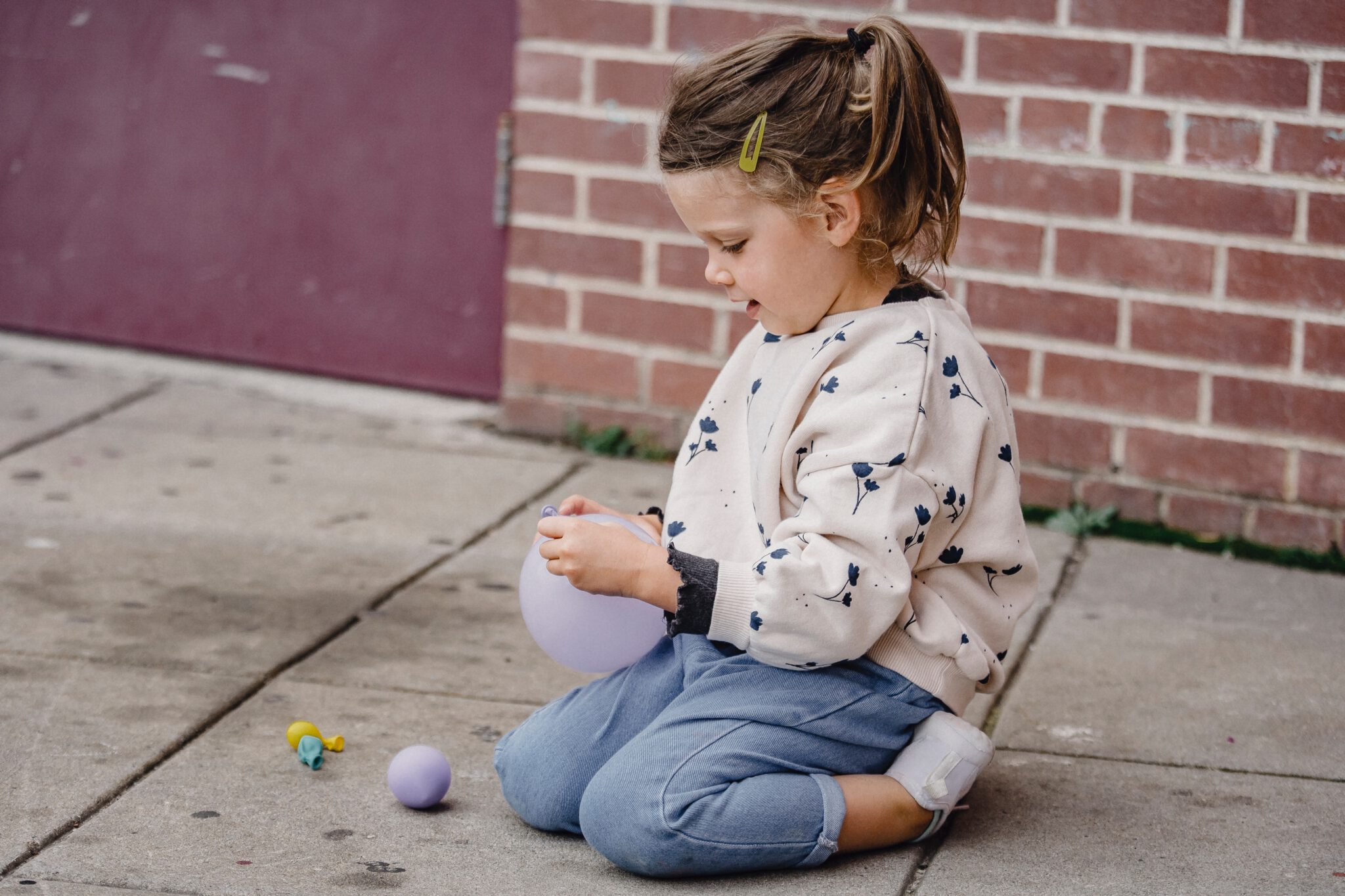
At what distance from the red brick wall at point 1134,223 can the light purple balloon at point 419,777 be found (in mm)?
1975

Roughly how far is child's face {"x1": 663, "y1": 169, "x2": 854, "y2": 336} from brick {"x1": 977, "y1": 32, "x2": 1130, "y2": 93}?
5.52 feet

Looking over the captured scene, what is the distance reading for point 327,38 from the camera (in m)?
4.80

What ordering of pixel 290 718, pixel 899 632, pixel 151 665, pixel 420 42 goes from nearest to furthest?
pixel 899 632, pixel 290 718, pixel 151 665, pixel 420 42

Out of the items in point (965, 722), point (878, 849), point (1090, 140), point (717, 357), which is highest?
point (1090, 140)

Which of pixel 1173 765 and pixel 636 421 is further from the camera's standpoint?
pixel 636 421

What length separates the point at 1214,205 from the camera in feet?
12.3

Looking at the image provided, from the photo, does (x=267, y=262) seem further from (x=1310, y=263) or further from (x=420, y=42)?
(x=1310, y=263)

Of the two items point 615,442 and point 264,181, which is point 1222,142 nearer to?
point 615,442

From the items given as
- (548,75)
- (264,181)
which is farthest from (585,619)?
(264,181)

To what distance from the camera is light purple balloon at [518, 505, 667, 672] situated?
96.6 inches

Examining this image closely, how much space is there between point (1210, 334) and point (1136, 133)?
0.50 metres

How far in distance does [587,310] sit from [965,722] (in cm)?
223

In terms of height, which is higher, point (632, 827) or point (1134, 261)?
point (1134, 261)

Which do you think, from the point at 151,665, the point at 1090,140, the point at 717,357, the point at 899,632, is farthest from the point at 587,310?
the point at 899,632
